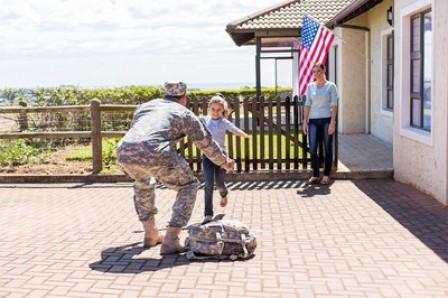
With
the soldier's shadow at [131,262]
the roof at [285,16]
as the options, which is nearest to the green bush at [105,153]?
the soldier's shadow at [131,262]

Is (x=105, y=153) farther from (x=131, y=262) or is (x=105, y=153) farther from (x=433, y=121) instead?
(x=131, y=262)

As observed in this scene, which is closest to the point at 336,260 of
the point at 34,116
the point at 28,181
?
the point at 28,181

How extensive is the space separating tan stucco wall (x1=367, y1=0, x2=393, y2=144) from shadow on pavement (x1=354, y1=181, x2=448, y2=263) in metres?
4.88

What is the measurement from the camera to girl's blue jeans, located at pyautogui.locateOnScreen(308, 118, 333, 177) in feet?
30.5

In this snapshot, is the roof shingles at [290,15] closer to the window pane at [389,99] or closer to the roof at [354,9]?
the roof at [354,9]

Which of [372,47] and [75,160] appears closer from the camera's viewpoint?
[75,160]

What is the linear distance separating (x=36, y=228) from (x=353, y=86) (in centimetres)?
1118

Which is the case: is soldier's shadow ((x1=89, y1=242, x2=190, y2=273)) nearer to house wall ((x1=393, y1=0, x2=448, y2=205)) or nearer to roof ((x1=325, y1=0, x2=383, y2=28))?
house wall ((x1=393, y1=0, x2=448, y2=205))

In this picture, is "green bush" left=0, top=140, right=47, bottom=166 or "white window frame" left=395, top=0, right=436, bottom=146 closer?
"white window frame" left=395, top=0, right=436, bottom=146

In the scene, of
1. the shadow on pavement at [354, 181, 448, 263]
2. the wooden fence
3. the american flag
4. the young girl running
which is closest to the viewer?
the shadow on pavement at [354, 181, 448, 263]

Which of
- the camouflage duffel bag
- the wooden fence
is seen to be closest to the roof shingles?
the wooden fence

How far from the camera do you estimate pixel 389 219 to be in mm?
7023

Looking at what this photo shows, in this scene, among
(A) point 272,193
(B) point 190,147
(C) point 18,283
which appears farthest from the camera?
(B) point 190,147

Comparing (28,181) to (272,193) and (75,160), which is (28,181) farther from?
(272,193)
